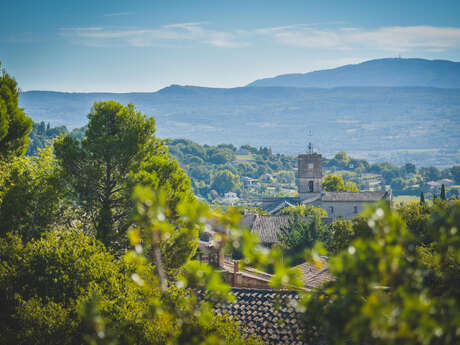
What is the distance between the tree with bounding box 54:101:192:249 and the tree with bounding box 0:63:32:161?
1728 mm

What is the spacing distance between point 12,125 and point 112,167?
4070 mm

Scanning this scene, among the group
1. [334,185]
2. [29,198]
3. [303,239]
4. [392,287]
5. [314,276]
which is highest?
[392,287]

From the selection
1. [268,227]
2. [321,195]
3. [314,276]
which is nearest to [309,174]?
[321,195]

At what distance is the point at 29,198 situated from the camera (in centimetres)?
1962

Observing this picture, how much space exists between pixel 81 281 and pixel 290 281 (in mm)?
10685

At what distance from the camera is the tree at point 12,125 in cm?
2198

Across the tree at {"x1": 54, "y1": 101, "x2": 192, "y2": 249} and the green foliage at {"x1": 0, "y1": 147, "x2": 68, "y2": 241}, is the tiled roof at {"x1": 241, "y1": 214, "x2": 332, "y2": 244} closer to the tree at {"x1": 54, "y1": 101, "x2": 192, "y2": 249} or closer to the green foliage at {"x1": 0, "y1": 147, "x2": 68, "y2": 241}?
the tree at {"x1": 54, "y1": 101, "x2": 192, "y2": 249}

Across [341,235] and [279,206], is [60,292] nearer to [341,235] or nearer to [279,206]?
[341,235]

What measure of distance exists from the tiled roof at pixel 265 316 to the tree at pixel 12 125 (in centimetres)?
1019

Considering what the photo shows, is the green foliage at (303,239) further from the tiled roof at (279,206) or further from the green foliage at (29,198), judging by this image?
the tiled roof at (279,206)

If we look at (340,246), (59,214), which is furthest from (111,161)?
(340,246)

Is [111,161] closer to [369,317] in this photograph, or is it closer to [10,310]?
[10,310]

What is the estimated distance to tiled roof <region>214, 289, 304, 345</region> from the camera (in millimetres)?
15438

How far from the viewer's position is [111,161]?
72.4 feet
